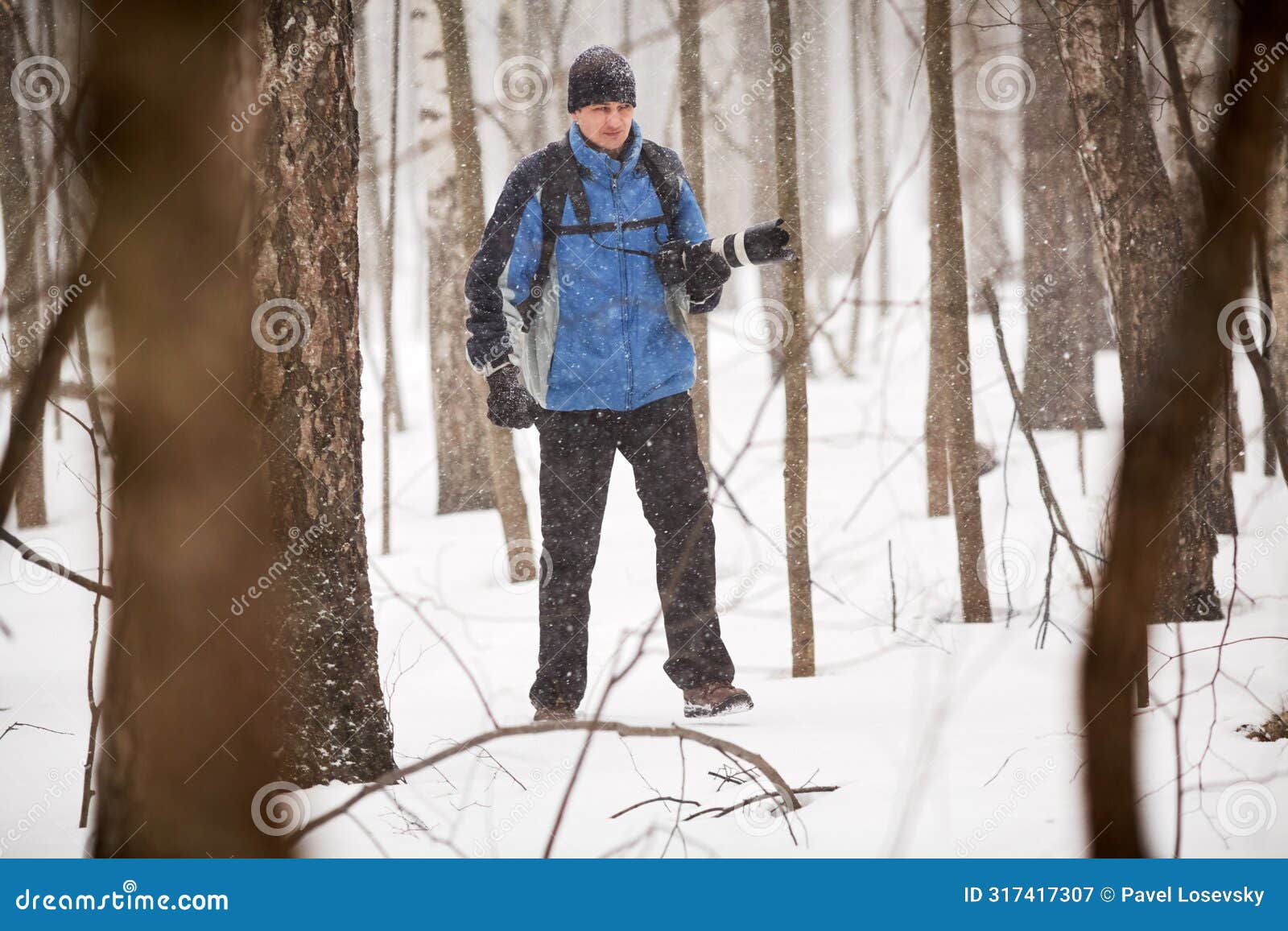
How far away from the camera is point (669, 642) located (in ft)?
8.45

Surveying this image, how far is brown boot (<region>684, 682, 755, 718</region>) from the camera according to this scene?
8.21 ft

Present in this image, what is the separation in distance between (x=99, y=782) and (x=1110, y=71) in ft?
10.8

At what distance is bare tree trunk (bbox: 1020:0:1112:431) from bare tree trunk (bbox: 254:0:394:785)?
4.58m

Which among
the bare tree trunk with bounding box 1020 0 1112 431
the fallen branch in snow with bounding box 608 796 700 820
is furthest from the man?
the bare tree trunk with bounding box 1020 0 1112 431

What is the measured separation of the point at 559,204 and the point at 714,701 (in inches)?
53.2

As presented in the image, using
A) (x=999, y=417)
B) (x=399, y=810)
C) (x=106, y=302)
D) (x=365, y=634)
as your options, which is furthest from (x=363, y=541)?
(x=999, y=417)

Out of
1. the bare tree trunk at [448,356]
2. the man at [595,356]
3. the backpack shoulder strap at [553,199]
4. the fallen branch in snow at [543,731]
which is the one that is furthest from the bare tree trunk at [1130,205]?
the bare tree trunk at [448,356]

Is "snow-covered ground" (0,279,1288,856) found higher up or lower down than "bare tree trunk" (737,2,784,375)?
lower down

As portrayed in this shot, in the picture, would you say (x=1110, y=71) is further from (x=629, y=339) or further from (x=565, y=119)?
(x=565, y=119)

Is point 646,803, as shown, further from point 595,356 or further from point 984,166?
point 984,166

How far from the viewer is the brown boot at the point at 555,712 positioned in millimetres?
2531

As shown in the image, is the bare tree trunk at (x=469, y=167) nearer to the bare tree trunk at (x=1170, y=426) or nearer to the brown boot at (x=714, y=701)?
the brown boot at (x=714, y=701)

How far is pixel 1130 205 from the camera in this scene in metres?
3.11

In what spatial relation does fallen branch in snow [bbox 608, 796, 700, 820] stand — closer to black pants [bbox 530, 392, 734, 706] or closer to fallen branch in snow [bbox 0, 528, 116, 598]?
black pants [bbox 530, 392, 734, 706]
